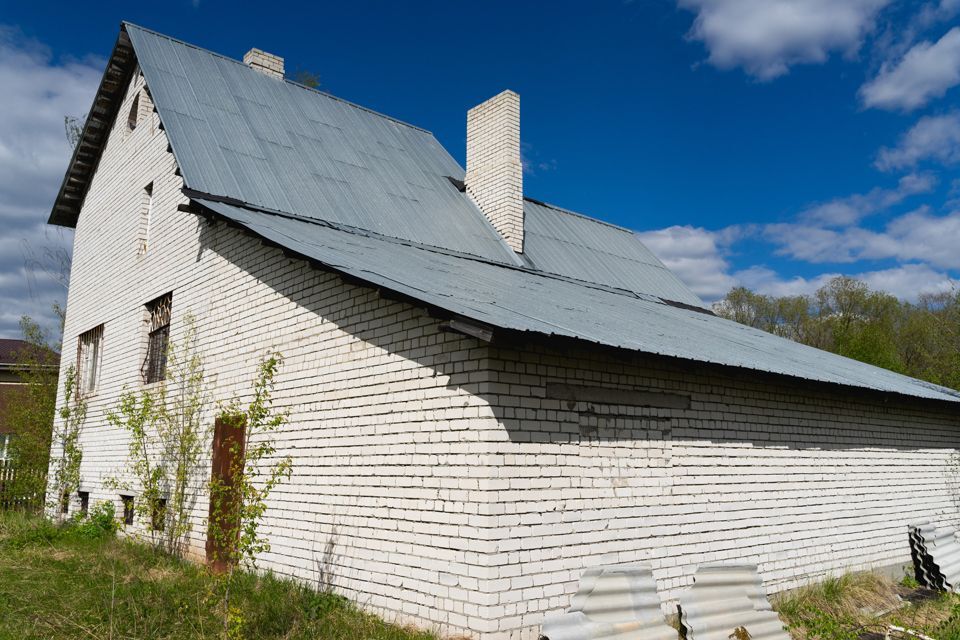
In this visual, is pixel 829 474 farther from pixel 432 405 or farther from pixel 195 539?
pixel 195 539

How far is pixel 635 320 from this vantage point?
8.70 m

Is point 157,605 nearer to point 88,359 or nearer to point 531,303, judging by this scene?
point 531,303

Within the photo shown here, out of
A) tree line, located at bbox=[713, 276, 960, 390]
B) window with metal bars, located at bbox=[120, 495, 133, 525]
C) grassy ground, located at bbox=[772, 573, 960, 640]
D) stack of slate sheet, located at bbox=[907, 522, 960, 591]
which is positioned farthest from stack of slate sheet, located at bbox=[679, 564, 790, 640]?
tree line, located at bbox=[713, 276, 960, 390]

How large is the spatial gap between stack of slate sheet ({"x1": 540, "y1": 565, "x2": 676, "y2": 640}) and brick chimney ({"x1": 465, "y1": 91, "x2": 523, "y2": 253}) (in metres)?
7.25

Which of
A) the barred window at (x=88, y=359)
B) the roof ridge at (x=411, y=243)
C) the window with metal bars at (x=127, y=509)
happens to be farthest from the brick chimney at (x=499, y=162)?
the barred window at (x=88, y=359)

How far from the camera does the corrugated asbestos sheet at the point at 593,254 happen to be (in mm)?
13359

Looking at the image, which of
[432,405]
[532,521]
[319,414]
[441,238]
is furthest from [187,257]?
[532,521]

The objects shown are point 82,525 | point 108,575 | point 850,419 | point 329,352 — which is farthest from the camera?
point 82,525

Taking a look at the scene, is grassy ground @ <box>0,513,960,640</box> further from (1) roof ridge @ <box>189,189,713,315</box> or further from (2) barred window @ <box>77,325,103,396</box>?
(1) roof ridge @ <box>189,189,713,315</box>

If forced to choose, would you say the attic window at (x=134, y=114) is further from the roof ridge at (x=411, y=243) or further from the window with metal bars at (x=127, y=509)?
the window with metal bars at (x=127, y=509)

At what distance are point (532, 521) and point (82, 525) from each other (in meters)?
8.52

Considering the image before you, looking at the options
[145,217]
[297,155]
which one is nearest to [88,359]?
[145,217]

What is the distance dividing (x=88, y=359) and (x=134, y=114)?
4.52 metres

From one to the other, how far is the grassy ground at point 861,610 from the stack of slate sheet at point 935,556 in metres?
0.44
